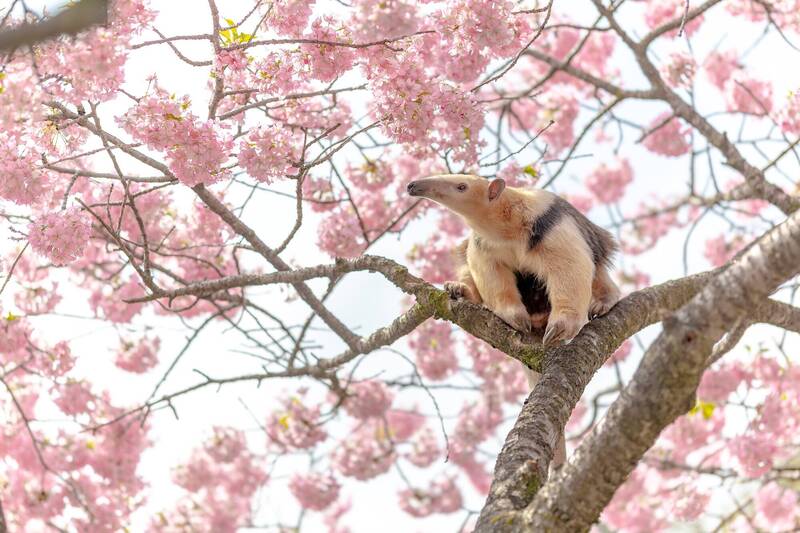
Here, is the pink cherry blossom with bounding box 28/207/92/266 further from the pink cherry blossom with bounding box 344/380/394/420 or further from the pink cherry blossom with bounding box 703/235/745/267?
the pink cherry blossom with bounding box 703/235/745/267

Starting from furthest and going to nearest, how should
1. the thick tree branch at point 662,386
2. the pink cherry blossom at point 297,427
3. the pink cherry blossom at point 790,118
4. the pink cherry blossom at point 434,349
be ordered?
the pink cherry blossom at point 434,349, the pink cherry blossom at point 297,427, the pink cherry blossom at point 790,118, the thick tree branch at point 662,386

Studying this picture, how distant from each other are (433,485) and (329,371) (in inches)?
167

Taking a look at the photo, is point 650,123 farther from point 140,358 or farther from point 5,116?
point 5,116

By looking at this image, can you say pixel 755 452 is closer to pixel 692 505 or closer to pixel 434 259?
pixel 692 505

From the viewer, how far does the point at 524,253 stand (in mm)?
4094

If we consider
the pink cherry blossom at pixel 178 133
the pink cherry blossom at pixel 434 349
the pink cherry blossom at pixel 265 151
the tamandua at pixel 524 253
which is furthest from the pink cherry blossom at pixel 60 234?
the pink cherry blossom at pixel 434 349

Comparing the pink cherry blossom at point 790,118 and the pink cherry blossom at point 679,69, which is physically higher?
the pink cherry blossom at point 679,69

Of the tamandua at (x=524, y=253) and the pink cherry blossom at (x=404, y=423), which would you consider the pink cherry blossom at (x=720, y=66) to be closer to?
the tamandua at (x=524, y=253)

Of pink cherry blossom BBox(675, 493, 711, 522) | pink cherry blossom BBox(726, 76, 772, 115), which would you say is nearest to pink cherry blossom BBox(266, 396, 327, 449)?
pink cherry blossom BBox(675, 493, 711, 522)

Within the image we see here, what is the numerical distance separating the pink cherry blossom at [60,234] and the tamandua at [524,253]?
1.55m

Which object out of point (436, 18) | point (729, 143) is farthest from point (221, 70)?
point (729, 143)

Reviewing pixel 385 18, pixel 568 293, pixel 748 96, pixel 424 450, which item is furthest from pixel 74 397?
pixel 748 96

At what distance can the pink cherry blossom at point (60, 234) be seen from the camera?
3971 millimetres

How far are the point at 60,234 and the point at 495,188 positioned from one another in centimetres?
205
